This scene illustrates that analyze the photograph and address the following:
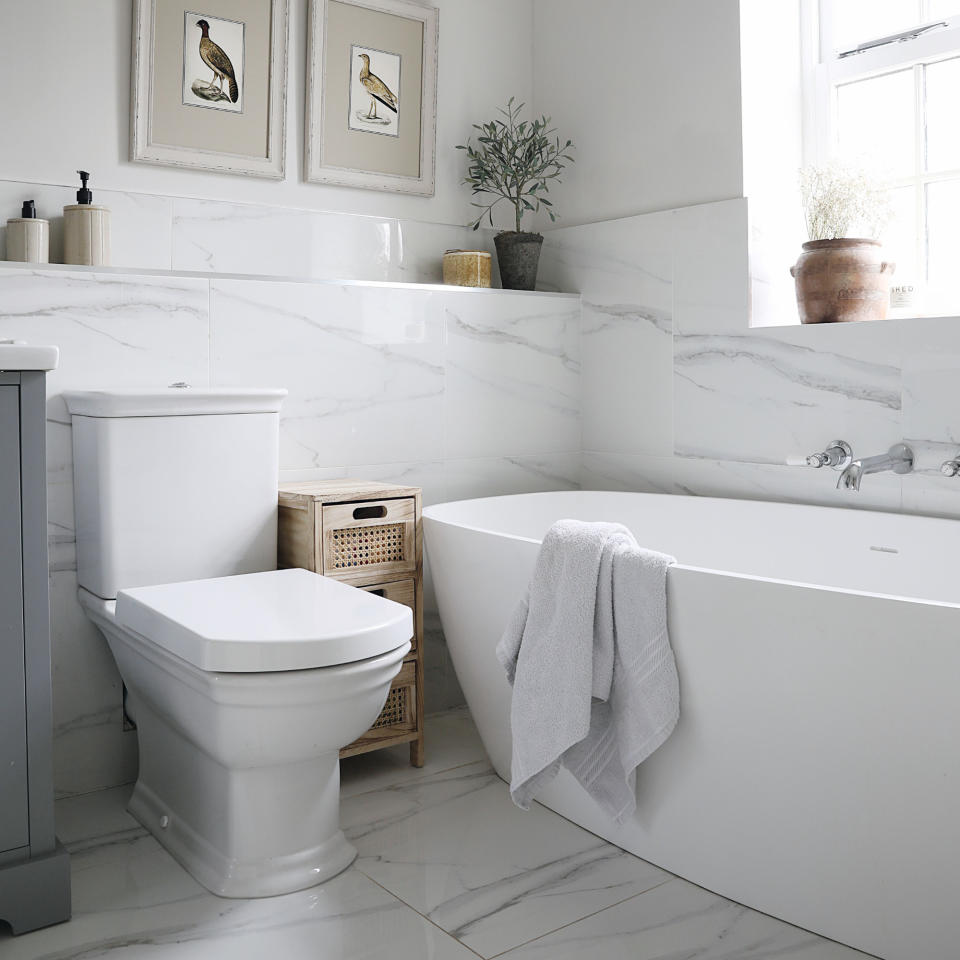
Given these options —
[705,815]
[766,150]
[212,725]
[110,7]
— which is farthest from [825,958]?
[110,7]

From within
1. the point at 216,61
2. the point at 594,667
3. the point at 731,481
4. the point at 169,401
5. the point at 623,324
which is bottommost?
the point at 594,667

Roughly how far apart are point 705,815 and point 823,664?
42 centimetres

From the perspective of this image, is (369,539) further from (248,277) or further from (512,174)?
(512,174)

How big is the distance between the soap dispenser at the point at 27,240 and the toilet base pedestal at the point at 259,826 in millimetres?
1125

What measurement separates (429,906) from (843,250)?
6.01ft

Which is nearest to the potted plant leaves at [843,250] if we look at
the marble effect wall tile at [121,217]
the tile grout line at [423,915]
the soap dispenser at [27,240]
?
the marble effect wall tile at [121,217]

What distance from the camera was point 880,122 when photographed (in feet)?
9.14

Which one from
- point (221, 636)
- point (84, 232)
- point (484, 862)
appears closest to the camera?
point (221, 636)

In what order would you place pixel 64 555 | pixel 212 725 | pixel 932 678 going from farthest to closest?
pixel 64 555, pixel 212 725, pixel 932 678

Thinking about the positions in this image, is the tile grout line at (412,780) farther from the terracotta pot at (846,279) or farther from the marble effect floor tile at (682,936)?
the terracotta pot at (846,279)

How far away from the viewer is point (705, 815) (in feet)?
5.98

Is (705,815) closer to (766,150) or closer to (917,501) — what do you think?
(917,501)

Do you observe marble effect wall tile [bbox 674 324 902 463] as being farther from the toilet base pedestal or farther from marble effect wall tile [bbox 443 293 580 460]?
the toilet base pedestal

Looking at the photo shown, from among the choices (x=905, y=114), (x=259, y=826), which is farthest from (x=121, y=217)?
(x=905, y=114)
